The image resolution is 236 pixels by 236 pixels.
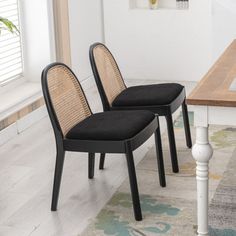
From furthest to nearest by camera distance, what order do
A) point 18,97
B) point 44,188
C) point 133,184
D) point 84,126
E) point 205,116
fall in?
point 18,97 < point 44,188 < point 84,126 < point 133,184 < point 205,116

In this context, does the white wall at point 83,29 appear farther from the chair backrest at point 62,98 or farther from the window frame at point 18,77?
the chair backrest at point 62,98

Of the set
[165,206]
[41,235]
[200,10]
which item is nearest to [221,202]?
[165,206]

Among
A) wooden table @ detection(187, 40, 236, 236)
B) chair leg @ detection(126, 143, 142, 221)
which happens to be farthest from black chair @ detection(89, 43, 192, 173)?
wooden table @ detection(187, 40, 236, 236)

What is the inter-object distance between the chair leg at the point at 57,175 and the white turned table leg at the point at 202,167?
80cm

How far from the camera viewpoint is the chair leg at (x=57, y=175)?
130 inches

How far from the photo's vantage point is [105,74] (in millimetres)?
3832

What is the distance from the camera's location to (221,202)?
339 centimetres

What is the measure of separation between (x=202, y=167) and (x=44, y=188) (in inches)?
48.8

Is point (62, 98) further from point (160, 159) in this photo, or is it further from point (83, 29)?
point (83, 29)

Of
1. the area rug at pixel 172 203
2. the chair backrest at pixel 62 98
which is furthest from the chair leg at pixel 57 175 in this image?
the area rug at pixel 172 203

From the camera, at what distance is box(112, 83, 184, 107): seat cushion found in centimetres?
376

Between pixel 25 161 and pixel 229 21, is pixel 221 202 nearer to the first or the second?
pixel 25 161

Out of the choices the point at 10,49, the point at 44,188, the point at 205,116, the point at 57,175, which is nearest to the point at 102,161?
the point at 44,188

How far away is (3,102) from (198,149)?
233 cm
